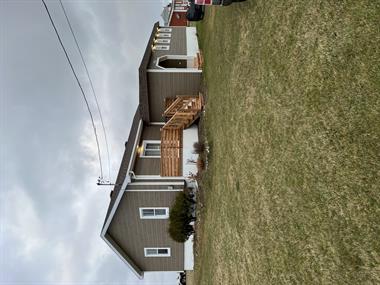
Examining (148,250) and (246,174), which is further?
(148,250)

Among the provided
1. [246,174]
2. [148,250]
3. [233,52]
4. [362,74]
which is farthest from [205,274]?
[362,74]

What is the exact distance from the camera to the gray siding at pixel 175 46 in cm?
2309

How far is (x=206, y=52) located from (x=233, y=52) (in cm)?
707

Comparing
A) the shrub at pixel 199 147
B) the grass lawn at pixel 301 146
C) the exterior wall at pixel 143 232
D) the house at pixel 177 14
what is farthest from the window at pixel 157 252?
the house at pixel 177 14

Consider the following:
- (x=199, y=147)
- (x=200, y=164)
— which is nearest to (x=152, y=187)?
(x=200, y=164)

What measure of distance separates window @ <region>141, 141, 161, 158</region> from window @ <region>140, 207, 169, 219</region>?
3.11 meters

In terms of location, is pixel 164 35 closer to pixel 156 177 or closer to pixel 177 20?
pixel 156 177

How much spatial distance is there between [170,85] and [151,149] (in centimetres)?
394

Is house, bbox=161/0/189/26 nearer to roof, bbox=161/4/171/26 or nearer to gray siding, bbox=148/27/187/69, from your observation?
roof, bbox=161/4/171/26

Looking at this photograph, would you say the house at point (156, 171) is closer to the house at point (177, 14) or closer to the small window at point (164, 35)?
the small window at point (164, 35)

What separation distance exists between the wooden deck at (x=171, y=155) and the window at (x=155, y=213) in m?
2.02

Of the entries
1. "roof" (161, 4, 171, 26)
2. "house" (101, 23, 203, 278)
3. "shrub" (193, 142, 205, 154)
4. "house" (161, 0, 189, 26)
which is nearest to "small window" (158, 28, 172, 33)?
"house" (101, 23, 203, 278)

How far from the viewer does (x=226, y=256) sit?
1369 cm

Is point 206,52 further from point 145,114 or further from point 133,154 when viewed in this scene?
point 133,154
